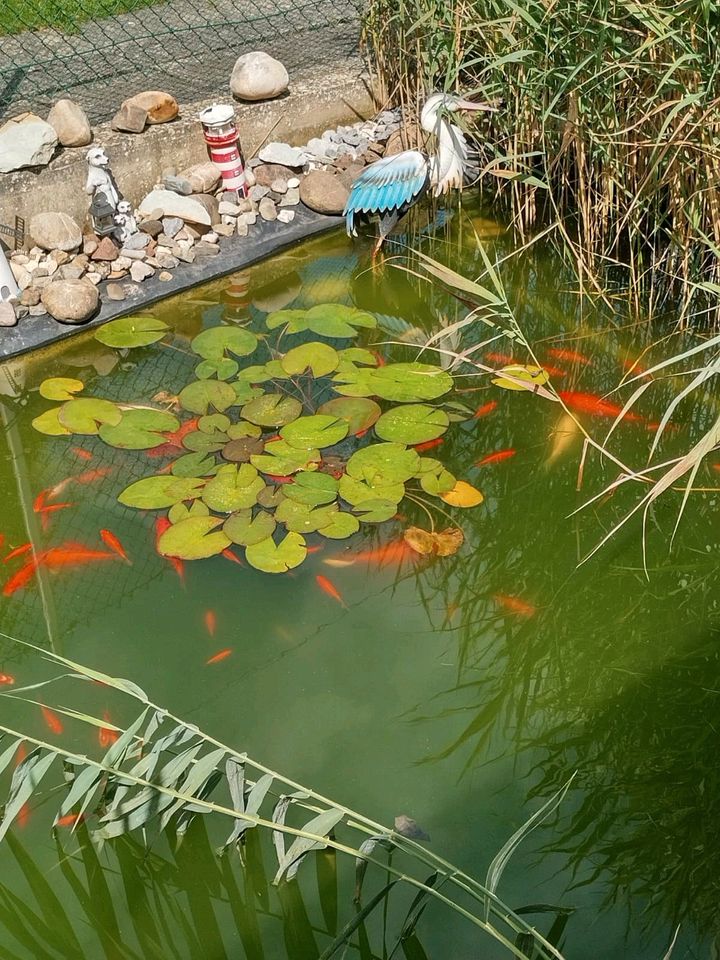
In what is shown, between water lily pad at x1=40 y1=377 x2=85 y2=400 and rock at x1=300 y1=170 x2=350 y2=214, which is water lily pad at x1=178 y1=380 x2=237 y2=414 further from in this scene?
rock at x1=300 y1=170 x2=350 y2=214

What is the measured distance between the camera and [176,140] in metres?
3.74

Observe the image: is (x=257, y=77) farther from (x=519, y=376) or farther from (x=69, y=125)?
(x=519, y=376)

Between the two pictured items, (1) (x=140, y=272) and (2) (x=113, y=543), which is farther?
(1) (x=140, y=272)

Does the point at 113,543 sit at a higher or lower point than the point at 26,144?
lower

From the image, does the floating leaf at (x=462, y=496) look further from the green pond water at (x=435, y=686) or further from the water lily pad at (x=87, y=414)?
the water lily pad at (x=87, y=414)

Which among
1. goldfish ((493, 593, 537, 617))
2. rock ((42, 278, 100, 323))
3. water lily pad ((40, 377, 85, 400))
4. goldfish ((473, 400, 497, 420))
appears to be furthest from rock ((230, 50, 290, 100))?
Result: goldfish ((493, 593, 537, 617))

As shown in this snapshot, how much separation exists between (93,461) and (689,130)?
1743 millimetres

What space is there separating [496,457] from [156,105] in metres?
1.87

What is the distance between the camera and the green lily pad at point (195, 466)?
268cm

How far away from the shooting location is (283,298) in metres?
3.48

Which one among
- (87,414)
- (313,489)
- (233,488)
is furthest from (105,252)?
(313,489)

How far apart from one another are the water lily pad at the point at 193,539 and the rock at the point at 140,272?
121cm

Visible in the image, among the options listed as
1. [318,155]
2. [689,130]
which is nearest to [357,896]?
[689,130]

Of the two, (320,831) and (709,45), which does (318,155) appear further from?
(320,831)
